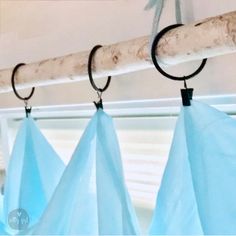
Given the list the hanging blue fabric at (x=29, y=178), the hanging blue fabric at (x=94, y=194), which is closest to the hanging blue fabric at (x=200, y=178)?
the hanging blue fabric at (x=94, y=194)

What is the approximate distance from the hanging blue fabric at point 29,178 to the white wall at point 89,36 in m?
0.11

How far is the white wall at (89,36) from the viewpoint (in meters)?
0.52

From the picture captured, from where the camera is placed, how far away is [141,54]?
1.54ft

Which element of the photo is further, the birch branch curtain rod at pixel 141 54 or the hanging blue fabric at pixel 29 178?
the hanging blue fabric at pixel 29 178

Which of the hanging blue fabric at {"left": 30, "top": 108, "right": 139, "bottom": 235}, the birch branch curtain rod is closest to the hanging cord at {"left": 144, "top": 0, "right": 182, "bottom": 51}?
the birch branch curtain rod

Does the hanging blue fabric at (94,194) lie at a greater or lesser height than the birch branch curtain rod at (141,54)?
lesser

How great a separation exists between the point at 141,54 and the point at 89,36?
25 centimetres

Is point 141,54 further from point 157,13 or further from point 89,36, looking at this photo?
point 89,36

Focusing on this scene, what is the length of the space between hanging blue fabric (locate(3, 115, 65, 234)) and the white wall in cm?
11

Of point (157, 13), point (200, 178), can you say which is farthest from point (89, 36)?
point (200, 178)

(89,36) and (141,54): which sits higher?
(89,36)

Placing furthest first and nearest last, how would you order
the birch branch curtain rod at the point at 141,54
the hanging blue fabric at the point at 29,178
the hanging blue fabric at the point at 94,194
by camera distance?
1. the hanging blue fabric at the point at 29,178
2. the hanging blue fabric at the point at 94,194
3. the birch branch curtain rod at the point at 141,54

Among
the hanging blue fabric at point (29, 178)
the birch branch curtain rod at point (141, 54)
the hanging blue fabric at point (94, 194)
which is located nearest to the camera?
the birch branch curtain rod at point (141, 54)

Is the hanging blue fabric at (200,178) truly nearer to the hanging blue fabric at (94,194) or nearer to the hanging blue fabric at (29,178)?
the hanging blue fabric at (94,194)
